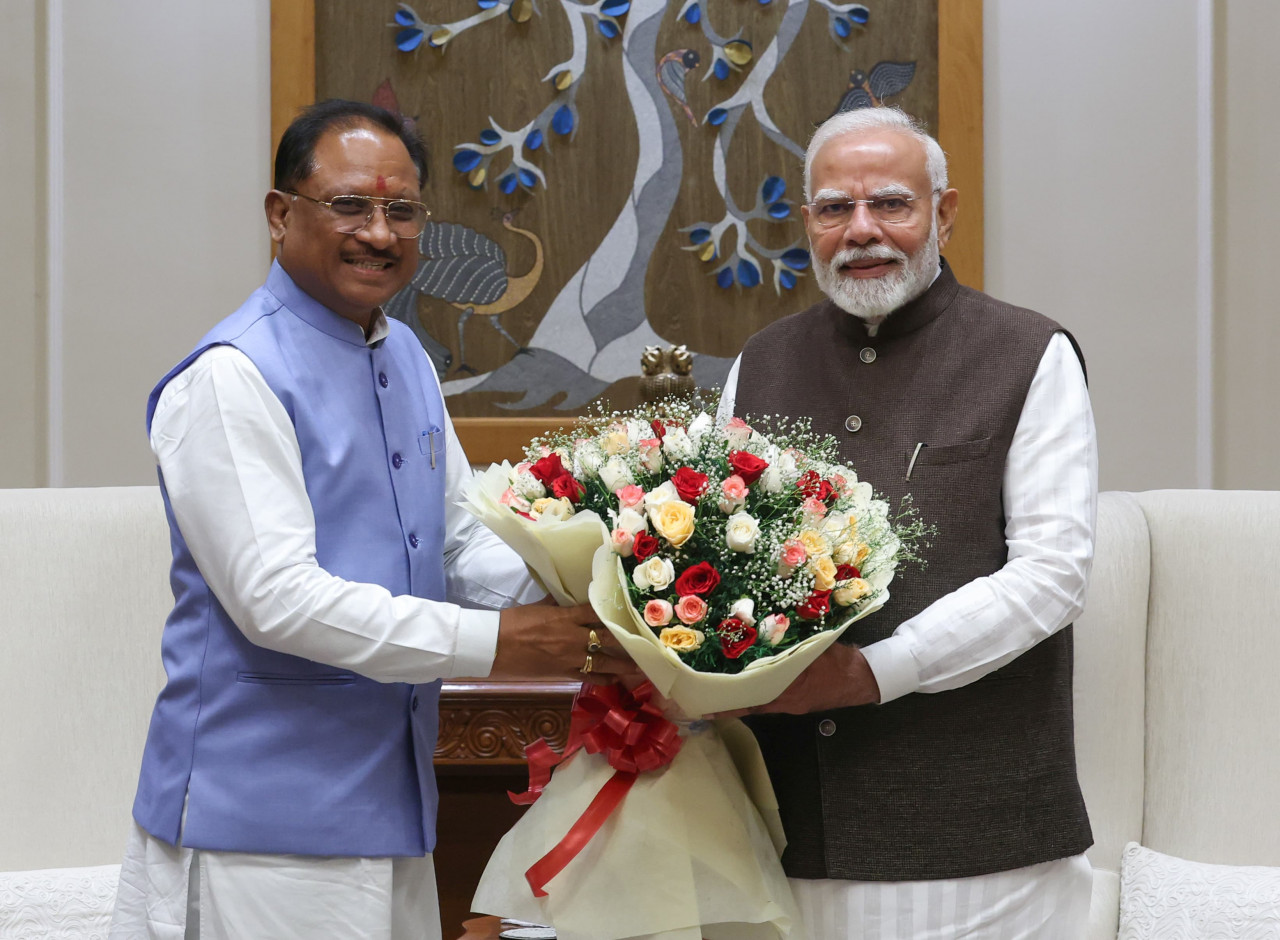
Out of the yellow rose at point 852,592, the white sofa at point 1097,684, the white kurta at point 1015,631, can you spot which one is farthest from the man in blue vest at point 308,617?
the white sofa at point 1097,684

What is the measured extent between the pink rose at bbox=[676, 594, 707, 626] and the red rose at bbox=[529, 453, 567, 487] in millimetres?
284

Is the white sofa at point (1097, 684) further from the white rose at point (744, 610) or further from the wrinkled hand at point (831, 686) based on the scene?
the white rose at point (744, 610)

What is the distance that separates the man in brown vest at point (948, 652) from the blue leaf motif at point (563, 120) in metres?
1.43

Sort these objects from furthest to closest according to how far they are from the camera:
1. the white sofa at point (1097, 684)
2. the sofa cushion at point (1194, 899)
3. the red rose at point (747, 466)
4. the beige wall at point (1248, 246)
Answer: the beige wall at point (1248, 246)
the white sofa at point (1097, 684)
the sofa cushion at point (1194, 899)
the red rose at point (747, 466)

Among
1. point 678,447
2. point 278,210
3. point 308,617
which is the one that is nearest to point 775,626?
point 678,447

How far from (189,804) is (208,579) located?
1.01 ft

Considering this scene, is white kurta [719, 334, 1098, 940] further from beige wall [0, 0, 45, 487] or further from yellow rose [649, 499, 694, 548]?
beige wall [0, 0, 45, 487]

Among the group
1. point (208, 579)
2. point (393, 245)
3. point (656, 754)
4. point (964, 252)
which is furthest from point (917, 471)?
point (964, 252)

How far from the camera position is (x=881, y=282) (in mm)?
1963

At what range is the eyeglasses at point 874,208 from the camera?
6.46 feet

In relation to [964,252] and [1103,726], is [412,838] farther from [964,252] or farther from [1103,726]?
[964,252]

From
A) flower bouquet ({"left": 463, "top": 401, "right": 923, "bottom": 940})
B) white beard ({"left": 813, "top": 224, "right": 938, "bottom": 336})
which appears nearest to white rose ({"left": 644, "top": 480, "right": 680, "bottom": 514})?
flower bouquet ({"left": 463, "top": 401, "right": 923, "bottom": 940})

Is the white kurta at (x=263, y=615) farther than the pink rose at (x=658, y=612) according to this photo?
Yes

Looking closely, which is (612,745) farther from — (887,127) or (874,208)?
(887,127)
